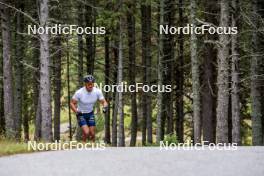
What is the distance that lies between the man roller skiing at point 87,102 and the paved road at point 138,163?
1.94 metres

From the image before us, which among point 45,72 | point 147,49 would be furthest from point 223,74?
point 147,49

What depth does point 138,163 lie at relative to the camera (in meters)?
10.8

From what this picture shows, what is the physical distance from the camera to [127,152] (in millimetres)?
12391

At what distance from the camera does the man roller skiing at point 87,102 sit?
1441 cm

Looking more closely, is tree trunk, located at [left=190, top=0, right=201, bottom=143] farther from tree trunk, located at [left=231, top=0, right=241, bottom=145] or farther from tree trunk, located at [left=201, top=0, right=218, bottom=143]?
tree trunk, located at [left=231, top=0, right=241, bottom=145]

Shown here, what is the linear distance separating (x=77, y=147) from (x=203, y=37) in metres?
15.7

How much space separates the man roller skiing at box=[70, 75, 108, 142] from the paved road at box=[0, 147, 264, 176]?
1939mm

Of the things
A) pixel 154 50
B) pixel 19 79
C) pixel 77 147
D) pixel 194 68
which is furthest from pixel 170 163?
pixel 154 50

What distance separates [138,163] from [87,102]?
4.10m

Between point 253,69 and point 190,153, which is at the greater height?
point 253,69

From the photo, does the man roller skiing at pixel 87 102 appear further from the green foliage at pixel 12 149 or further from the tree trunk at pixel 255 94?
the tree trunk at pixel 255 94

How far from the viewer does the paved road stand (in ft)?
32.6

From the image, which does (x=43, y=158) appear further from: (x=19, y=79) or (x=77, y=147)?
(x=19, y=79)

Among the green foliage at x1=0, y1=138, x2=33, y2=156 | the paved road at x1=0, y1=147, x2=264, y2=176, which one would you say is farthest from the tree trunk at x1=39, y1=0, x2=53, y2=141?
the paved road at x1=0, y1=147, x2=264, y2=176
